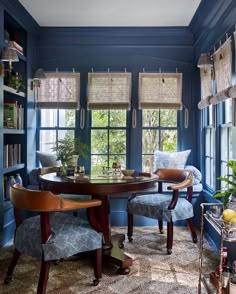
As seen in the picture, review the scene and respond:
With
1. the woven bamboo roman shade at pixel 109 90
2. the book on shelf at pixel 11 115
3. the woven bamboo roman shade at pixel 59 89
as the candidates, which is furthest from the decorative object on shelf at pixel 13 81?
the woven bamboo roman shade at pixel 109 90

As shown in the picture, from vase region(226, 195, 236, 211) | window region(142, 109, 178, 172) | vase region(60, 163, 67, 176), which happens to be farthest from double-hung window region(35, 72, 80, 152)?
vase region(226, 195, 236, 211)

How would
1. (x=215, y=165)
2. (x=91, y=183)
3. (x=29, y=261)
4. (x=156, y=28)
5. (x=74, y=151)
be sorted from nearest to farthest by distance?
1. (x=91, y=183)
2. (x=29, y=261)
3. (x=74, y=151)
4. (x=215, y=165)
5. (x=156, y=28)

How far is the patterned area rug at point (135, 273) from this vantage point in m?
2.42

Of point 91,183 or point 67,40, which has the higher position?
point 67,40

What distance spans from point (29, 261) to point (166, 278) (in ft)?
4.28

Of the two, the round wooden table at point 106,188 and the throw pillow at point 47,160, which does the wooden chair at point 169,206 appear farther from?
the throw pillow at point 47,160

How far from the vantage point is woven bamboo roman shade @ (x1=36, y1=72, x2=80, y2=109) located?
4.50m

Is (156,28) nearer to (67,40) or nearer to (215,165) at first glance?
(67,40)

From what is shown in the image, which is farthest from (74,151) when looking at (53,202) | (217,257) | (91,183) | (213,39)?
(213,39)

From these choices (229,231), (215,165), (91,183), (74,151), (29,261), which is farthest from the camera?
(215,165)

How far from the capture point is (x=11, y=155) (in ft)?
11.9

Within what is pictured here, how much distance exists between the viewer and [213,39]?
→ 3561mm

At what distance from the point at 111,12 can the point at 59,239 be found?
2.84 metres

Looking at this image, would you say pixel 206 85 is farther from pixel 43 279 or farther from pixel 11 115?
pixel 43 279
